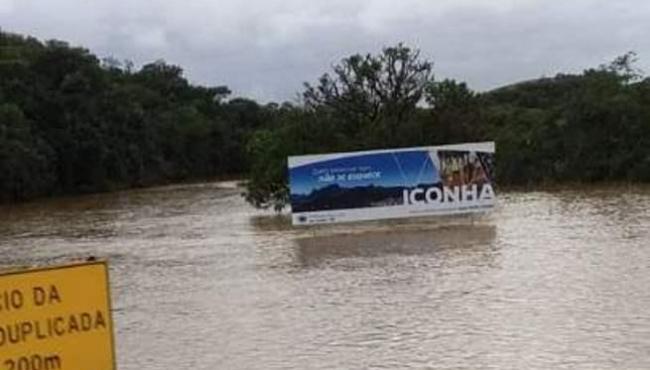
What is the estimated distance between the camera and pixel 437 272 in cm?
1708

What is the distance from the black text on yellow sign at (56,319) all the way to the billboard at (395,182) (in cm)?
2150

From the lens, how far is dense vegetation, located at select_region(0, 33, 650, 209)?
1601 inches

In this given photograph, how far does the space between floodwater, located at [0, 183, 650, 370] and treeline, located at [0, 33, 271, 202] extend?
33.8 metres

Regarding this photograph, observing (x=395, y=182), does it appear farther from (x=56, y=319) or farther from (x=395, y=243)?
(x=56, y=319)

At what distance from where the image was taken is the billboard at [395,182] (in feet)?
85.5

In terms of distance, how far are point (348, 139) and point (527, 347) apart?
102ft

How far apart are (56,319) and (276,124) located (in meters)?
35.2

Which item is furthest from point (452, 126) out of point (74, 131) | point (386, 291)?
point (74, 131)

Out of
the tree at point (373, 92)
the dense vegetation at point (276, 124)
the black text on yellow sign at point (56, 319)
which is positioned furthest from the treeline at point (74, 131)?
the black text on yellow sign at point (56, 319)

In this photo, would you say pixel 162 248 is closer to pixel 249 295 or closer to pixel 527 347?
pixel 249 295

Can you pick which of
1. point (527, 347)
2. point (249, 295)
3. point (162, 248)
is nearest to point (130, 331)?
point (249, 295)

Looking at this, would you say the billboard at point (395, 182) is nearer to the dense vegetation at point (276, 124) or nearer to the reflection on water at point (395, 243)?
the reflection on water at point (395, 243)

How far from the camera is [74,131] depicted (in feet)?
227

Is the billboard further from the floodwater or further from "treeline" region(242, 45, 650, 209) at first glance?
"treeline" region(242, 45, 650, 209)
